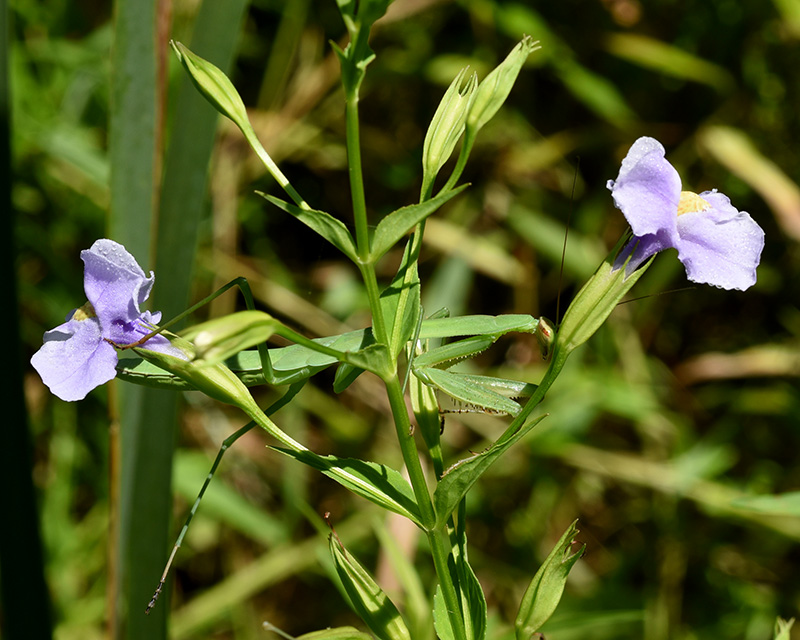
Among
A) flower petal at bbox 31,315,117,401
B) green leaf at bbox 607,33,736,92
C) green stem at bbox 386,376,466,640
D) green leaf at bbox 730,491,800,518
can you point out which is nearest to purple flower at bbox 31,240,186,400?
flower petal at bbox 31,315,117,401

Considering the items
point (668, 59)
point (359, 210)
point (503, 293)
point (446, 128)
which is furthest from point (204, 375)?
point (668, 59)

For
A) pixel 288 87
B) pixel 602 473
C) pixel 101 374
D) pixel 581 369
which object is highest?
pixel 101 374

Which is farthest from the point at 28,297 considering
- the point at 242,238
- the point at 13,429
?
the point at 13,429

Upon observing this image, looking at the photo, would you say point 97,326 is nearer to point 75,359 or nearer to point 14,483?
point 75,359

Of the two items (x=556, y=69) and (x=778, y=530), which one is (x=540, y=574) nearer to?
(x=778, y=530)

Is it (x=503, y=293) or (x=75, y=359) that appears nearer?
(x=75, y=359)

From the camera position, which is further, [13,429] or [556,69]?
[556,69]

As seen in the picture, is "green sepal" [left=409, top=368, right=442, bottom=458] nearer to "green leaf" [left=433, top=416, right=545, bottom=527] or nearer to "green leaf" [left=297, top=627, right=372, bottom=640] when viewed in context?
"green leaf" [left=433, top=416, right=545, bottom=527]
